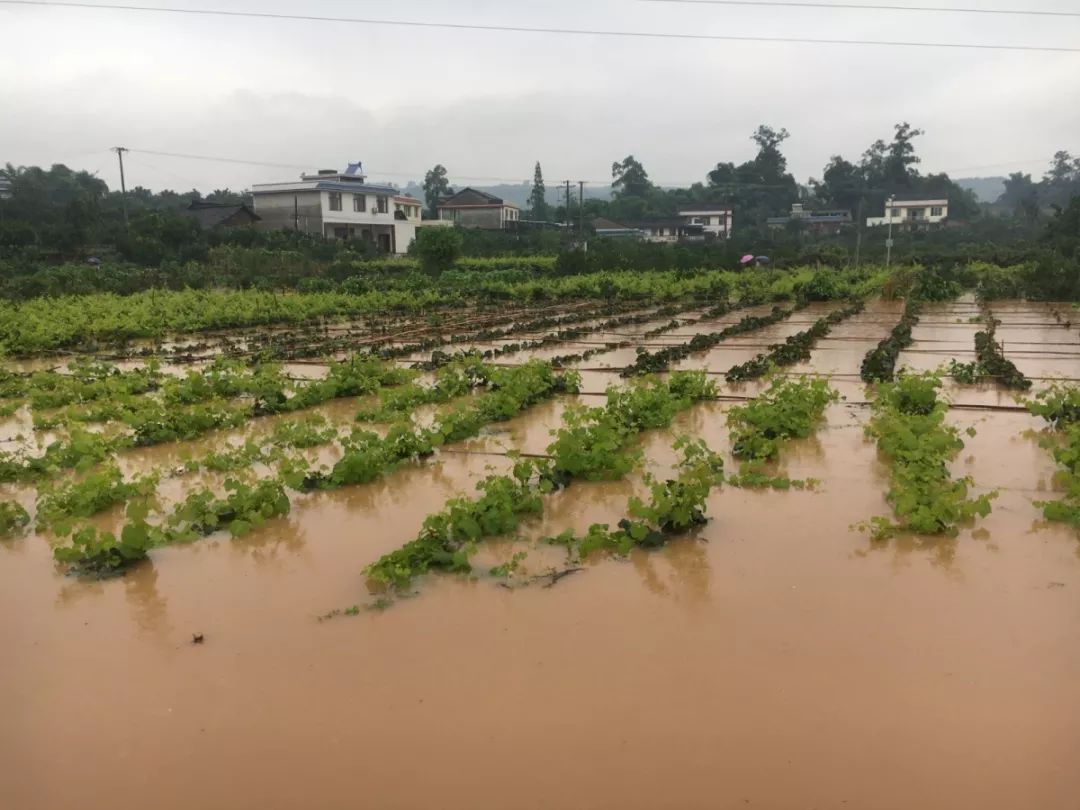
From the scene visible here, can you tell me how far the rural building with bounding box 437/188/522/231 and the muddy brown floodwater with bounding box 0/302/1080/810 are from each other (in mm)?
50893

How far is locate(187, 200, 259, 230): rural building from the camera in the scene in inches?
1591

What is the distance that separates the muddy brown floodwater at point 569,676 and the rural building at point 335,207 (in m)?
38.9

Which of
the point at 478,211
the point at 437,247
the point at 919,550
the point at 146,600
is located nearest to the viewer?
the point at 146,600

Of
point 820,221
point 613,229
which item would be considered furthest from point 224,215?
point 820,221

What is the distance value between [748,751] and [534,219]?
63483 mm

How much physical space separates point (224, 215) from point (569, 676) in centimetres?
4129

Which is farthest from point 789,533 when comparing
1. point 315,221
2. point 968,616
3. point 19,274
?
point 315,221

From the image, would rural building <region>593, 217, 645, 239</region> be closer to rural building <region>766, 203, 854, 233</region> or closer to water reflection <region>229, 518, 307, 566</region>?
rural building <region>766, 203, 854, 233</region>

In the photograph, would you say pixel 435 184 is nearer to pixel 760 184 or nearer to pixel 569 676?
pixel 760 184

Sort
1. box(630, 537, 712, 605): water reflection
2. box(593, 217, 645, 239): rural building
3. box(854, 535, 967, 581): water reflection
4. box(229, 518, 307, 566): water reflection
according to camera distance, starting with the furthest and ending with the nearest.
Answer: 1. box(593, 217, 645, 239): rural building
2. box(229, 518, 307, 566): water reflection
3. box(854, 535, 967, 581): water reflection
4. box(630, 537, 712, 605): water reflection

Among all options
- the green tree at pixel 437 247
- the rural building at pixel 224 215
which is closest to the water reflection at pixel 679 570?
the green tree at pixel 437 247

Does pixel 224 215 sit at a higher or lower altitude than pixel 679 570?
A: higher

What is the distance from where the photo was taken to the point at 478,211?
56656mm

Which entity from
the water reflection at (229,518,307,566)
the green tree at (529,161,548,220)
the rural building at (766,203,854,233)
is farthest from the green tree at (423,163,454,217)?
the water reflection at (229,518,307,566)
